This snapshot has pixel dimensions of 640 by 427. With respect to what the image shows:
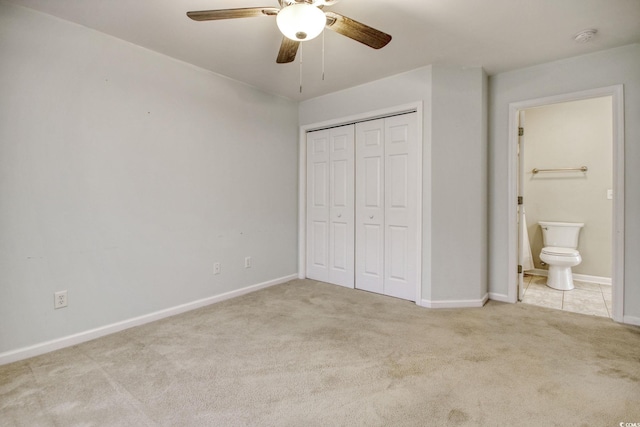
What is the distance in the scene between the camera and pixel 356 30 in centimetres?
177

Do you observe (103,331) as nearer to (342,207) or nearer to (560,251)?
(342,207)

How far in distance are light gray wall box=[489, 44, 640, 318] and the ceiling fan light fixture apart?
2361 millimetres

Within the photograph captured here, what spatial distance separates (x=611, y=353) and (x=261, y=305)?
A: 108 inches

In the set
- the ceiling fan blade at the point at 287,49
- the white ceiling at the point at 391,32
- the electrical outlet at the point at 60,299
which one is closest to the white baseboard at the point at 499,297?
the white ceiling at the point at 391,32

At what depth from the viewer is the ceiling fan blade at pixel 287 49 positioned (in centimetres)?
189

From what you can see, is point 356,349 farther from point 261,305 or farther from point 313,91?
point 313,91

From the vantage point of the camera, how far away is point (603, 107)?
377 centimetres

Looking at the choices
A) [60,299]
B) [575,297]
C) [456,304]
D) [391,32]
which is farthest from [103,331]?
[575,297]

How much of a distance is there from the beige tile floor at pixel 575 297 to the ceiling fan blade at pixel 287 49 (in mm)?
3176

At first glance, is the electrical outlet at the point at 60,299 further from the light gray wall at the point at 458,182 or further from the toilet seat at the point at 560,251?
the toilet seat at the point at 560,251

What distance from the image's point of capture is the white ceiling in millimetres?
2031

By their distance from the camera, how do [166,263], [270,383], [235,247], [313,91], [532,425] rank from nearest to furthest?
[532,425]
[270,383]
[166,263]
[235,247]
[313,91]

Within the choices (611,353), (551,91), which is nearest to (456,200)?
(551,91)

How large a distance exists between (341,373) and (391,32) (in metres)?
2.44
